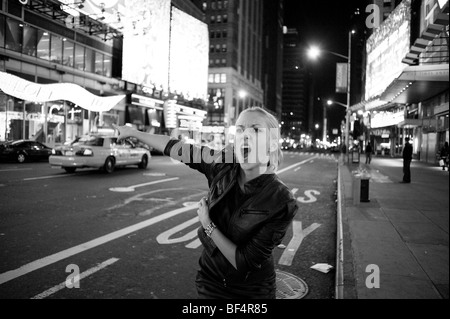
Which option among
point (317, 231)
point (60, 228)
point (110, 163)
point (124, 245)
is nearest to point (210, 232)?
point (124, 245)

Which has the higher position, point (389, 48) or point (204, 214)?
point (389, 48)

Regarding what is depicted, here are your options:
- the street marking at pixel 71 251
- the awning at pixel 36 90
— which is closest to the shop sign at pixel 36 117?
the awning at pixel 36 90

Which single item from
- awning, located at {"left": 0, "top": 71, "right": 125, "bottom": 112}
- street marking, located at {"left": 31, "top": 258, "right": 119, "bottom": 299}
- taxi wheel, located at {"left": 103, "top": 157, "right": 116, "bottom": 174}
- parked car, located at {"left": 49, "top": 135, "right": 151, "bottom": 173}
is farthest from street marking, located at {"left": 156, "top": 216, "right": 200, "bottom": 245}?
taxi wheel, located at {"left": 103, "top": 157, "right": 116, "bottom": 174}

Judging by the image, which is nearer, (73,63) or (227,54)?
(73,63)

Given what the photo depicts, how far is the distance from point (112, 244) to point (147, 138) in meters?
3.99

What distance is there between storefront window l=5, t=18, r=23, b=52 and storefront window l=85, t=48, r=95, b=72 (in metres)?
0.62

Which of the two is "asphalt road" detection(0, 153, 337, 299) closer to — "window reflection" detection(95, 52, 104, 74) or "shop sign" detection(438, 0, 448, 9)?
"window reflection" detection(95, 52, 104, 74)

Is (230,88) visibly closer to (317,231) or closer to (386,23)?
(386,23)

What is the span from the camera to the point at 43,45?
241cm

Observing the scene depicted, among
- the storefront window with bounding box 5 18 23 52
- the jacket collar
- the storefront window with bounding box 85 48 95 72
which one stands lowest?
the jacket collar

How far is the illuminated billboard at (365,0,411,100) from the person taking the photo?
35.4 meters

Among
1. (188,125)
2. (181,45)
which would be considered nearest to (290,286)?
(188,125)

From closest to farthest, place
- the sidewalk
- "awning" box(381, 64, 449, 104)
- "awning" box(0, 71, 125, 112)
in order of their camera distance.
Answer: "awning" box(0, 71, 125, 112), the sidewalk, "awning" box(381, 64, 449, 104)

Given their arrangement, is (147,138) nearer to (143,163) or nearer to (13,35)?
(13,35)
